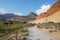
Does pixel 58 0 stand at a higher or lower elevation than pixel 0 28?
higher

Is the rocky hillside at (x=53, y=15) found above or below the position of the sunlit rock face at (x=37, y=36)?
above

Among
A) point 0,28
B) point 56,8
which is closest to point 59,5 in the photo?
point 56,8

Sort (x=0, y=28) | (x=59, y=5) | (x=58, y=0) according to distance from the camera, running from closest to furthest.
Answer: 1. (x=0, y=28)
2. (x=59, y=5)
3. (x=58, y=0)

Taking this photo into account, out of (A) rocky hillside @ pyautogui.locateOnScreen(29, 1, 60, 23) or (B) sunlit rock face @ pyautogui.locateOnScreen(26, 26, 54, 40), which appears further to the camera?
(A) rocky hillside @ pyautogui.locateOnScreen(29, 1, 60, 23)

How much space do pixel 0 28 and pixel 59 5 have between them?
332ft

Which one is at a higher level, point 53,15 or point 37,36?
point 53,15

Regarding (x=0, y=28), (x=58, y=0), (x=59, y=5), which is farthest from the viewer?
(x=58, y=0)

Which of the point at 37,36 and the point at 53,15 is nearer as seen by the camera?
the point at 37,36

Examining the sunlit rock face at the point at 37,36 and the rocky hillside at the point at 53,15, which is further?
the rocky hillside at the point at 53,15

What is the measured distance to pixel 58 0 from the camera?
14050 centimetres

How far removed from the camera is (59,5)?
5128 inches

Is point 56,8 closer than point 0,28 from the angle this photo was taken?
No

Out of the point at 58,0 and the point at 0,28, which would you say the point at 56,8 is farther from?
the point at 0,28

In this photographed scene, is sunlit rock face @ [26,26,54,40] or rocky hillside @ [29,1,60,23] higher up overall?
rocky hillside @ [29,1,60,23]
